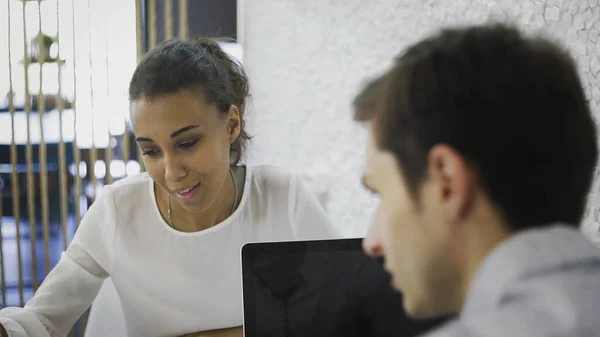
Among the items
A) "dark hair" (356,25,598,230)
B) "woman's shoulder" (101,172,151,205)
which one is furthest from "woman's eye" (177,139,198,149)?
"dark hair" (356,25,598,230)

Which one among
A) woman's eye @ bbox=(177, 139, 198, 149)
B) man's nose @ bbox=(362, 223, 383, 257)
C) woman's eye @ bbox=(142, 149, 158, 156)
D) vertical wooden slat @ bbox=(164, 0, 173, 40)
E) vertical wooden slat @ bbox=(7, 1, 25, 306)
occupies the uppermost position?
vertical wooden slat @ bbox=(164, 0, 173, 40)

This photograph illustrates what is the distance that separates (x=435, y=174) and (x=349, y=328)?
403 millimetres

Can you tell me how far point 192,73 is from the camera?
3.19 feet

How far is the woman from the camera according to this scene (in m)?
0.97

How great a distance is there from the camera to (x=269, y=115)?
6.93 ft

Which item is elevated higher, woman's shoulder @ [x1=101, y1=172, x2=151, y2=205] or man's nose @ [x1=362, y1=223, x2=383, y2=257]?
man's nose @ [x1=362, y1=223, x2=383, y2=257]

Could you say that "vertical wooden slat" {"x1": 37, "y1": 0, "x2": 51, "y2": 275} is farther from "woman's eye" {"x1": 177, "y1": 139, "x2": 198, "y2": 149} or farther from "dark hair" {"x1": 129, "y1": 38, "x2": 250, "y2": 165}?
"woman's eye" {"x1": 177, "y1": 139, "x2": 198, "y2": 149}

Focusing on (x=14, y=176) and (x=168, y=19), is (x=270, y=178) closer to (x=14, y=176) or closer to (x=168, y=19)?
(x=168, y=19)

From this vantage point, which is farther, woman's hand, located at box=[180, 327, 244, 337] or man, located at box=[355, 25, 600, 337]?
woman's hand, located at box=[180, 327, 244, 337]

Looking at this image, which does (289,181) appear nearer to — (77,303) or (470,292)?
(77,303)

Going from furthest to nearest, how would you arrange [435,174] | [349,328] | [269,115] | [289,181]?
[269,115], [289,181], [349,328], [435,174]

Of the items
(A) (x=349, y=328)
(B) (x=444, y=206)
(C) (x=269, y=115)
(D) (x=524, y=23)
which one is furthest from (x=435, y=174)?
(C) (x=269, y=115)

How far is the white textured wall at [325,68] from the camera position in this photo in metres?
1.62

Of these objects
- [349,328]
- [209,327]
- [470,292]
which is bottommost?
[209,327]
